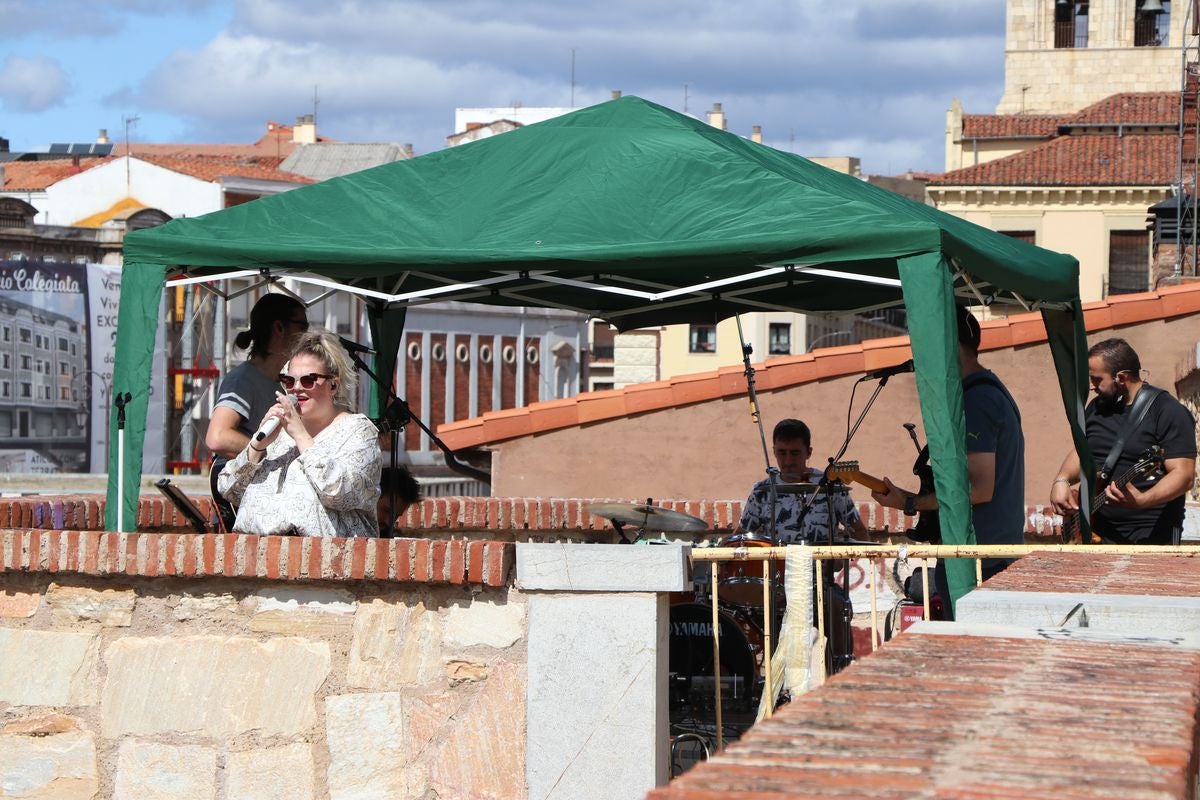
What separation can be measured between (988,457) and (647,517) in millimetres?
1324

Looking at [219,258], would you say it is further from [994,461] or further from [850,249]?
[994,461]

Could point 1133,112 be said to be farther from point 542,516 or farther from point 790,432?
point 542,516

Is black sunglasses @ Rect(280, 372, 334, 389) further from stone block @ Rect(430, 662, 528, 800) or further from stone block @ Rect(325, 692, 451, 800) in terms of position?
stone block @ Rect(430, 662, 528, 800)

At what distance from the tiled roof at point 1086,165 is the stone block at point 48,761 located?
4960cm

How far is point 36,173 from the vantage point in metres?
58.7

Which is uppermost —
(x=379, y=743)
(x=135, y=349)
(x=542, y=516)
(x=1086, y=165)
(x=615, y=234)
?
(x=1086, y=165)

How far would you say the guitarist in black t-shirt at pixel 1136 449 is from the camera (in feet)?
23.9

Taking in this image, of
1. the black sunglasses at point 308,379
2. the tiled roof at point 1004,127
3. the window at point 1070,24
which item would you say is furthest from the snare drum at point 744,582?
the window at point 1070,24

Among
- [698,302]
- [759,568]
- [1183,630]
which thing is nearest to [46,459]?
[698,302]

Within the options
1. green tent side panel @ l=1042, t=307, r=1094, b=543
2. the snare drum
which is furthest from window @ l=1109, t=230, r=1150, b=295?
the snare drum

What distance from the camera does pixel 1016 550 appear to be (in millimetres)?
5016

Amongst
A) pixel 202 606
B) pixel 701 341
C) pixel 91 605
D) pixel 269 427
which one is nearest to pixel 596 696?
pixel 202 606

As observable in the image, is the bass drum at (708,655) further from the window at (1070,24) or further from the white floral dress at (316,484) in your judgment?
the window at (1070,24)

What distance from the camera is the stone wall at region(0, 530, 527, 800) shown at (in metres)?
5.02
